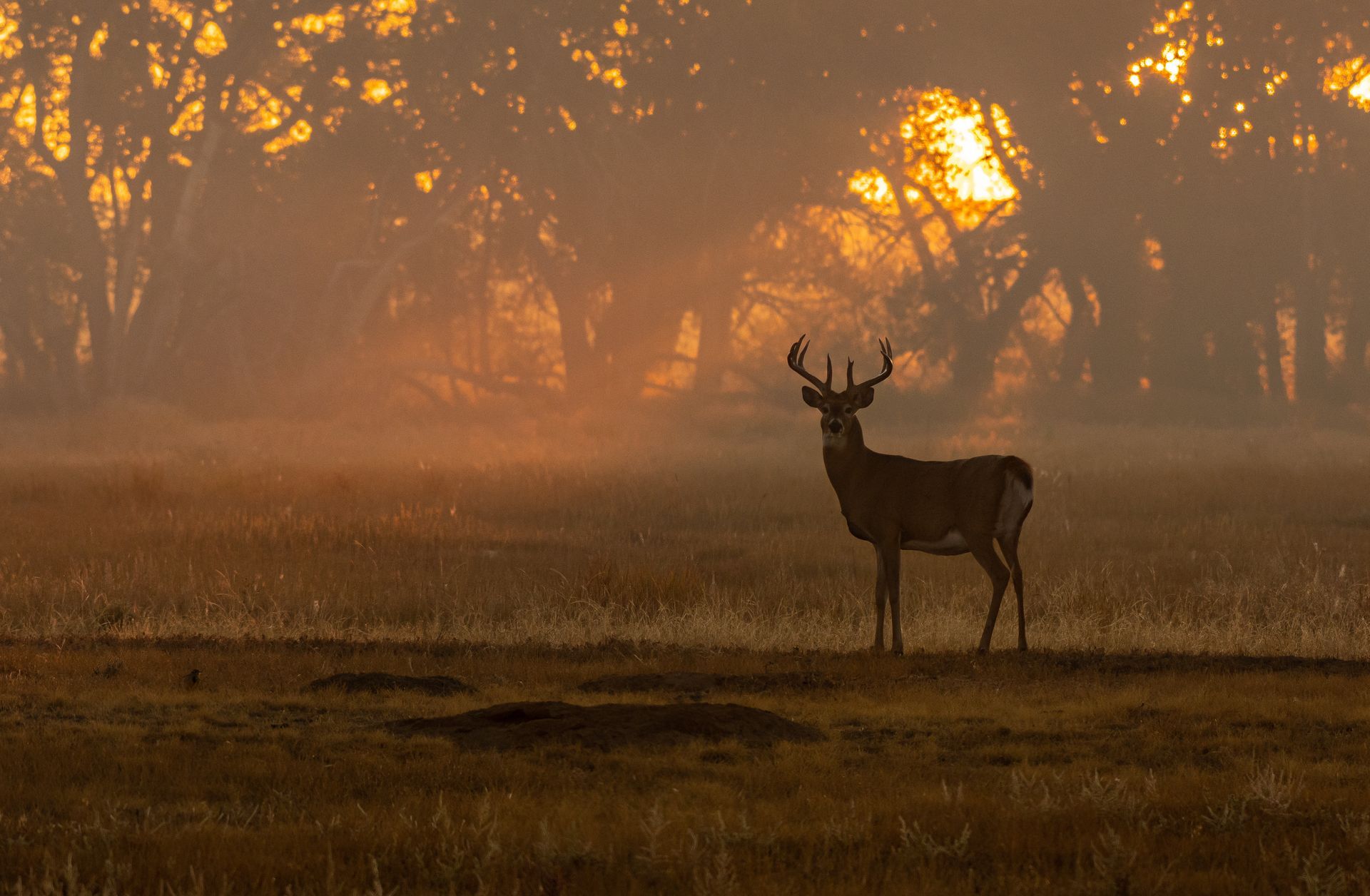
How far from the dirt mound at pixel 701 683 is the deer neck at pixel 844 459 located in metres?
2.36

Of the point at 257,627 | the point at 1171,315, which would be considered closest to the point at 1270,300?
the point at 1171,315

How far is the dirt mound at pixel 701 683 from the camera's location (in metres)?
12.4

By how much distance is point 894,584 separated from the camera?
47.6 feet

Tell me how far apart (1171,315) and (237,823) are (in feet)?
154

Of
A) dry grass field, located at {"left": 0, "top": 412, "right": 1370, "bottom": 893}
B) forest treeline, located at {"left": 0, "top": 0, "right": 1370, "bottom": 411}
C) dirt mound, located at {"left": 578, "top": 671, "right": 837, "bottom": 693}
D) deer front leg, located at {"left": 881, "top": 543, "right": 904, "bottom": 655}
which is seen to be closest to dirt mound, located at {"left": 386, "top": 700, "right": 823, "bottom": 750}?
dry grass field, located at {"left": 0, "top": 412, "right": 1370, "bottom": 893}

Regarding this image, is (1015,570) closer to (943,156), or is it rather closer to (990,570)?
(990,570)

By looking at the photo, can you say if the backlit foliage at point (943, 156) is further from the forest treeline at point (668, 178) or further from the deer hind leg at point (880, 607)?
the deer hind leg at point (880, 607)

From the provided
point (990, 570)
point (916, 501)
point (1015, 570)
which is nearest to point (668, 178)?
point (916, 501)

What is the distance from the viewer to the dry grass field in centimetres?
763

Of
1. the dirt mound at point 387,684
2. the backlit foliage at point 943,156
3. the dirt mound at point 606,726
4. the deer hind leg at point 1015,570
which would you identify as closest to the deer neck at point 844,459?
the deer hind leg at point 1015,570

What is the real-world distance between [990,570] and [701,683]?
2.84 metres

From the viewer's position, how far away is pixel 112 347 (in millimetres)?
47406

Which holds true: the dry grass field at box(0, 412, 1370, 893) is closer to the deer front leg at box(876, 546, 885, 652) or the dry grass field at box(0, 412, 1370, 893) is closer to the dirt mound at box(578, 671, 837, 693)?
the dirt mound at box(578, 671, 837, 693)

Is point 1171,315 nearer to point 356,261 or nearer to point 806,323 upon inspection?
point 806,323
